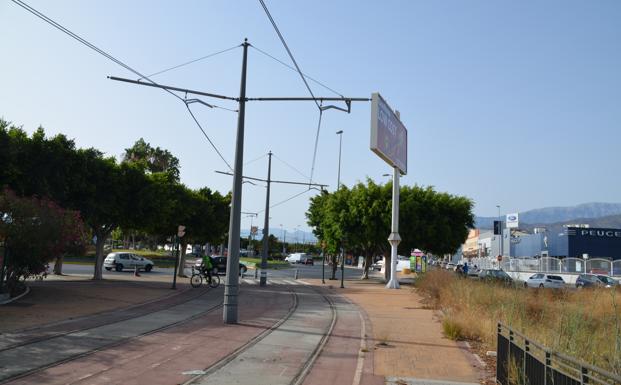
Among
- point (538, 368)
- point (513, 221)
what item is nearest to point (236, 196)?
point (538, 368)

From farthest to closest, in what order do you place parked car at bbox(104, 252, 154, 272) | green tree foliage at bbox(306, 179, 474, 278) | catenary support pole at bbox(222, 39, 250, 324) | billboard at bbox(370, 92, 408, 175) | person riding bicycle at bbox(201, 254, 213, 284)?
parked car at bbox(104, 252, 154, 272)
green tree foliage at bbox(306, 179, 474, 278)
person riding bicycle at bbox(201, 254, 213, 284)
billboard at bbox(370, 92, 408, 175)
catenary support pole at bbox(222, 39, 250, 324)

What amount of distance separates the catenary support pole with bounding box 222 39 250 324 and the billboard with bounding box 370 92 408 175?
6583 millimetres

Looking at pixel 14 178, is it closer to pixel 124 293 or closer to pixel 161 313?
pixel 124 293

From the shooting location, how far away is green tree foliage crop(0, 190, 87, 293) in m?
18.7

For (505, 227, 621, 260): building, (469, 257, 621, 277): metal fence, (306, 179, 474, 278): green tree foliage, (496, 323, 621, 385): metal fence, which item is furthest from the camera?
(505, 227, 621, 260): building

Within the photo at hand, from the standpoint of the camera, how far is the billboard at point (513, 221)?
96875 mm

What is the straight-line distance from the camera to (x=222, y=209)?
41.1m

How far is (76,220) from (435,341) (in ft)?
46.6

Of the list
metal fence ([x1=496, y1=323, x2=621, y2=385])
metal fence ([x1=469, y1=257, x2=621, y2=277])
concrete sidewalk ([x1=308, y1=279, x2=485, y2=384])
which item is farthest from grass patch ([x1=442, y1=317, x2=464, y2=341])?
metal fence ([x1=469, y1=257, x2=621, y2=277])

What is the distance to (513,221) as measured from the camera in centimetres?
9969

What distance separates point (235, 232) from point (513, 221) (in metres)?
92.4

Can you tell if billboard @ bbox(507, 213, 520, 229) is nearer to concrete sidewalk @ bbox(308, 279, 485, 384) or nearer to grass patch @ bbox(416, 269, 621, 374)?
grass patch @ bbox(416, 269, 621, 374)

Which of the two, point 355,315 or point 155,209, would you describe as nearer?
point 355,315

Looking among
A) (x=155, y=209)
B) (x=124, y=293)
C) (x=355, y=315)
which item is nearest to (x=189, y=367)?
(x=355, y=315)
